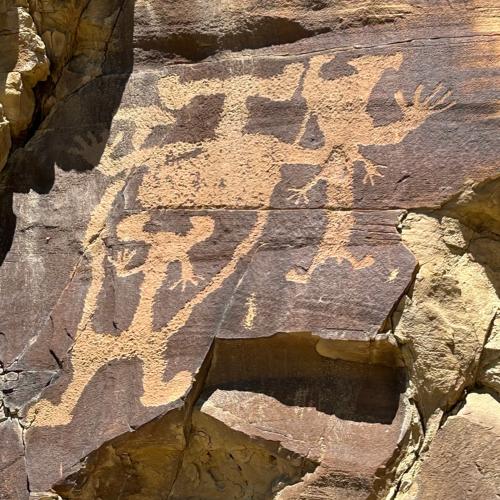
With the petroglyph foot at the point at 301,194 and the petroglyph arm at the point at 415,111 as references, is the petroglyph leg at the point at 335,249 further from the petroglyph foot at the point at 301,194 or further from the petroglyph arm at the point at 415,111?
the petroglyph arm at the point at 415,111

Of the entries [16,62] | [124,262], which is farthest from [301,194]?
[16,62]

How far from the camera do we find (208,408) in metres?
2.78

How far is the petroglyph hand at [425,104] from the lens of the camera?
2.90 m

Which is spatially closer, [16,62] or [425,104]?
[425,104]

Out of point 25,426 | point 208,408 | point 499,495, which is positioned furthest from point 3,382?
point 499,495

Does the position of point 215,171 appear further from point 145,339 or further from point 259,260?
point 145,339

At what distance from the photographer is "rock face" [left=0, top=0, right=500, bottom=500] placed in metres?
2.70

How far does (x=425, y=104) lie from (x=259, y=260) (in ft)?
2.40

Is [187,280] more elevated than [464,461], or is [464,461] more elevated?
[187,280]

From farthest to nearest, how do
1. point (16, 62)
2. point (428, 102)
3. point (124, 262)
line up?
1. point (16, 62)
2. point (124, 262)
3. point (428, 102)

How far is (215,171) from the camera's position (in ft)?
10.1

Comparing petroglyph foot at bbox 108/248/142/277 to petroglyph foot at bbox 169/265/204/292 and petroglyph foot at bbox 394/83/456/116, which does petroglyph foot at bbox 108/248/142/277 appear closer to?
petroglyph foot at bbox 169/265/204/292

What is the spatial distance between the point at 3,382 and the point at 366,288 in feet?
4.07

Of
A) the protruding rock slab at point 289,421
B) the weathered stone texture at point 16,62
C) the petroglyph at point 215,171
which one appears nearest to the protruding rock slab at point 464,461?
the protruding rock slab at point 289,421
